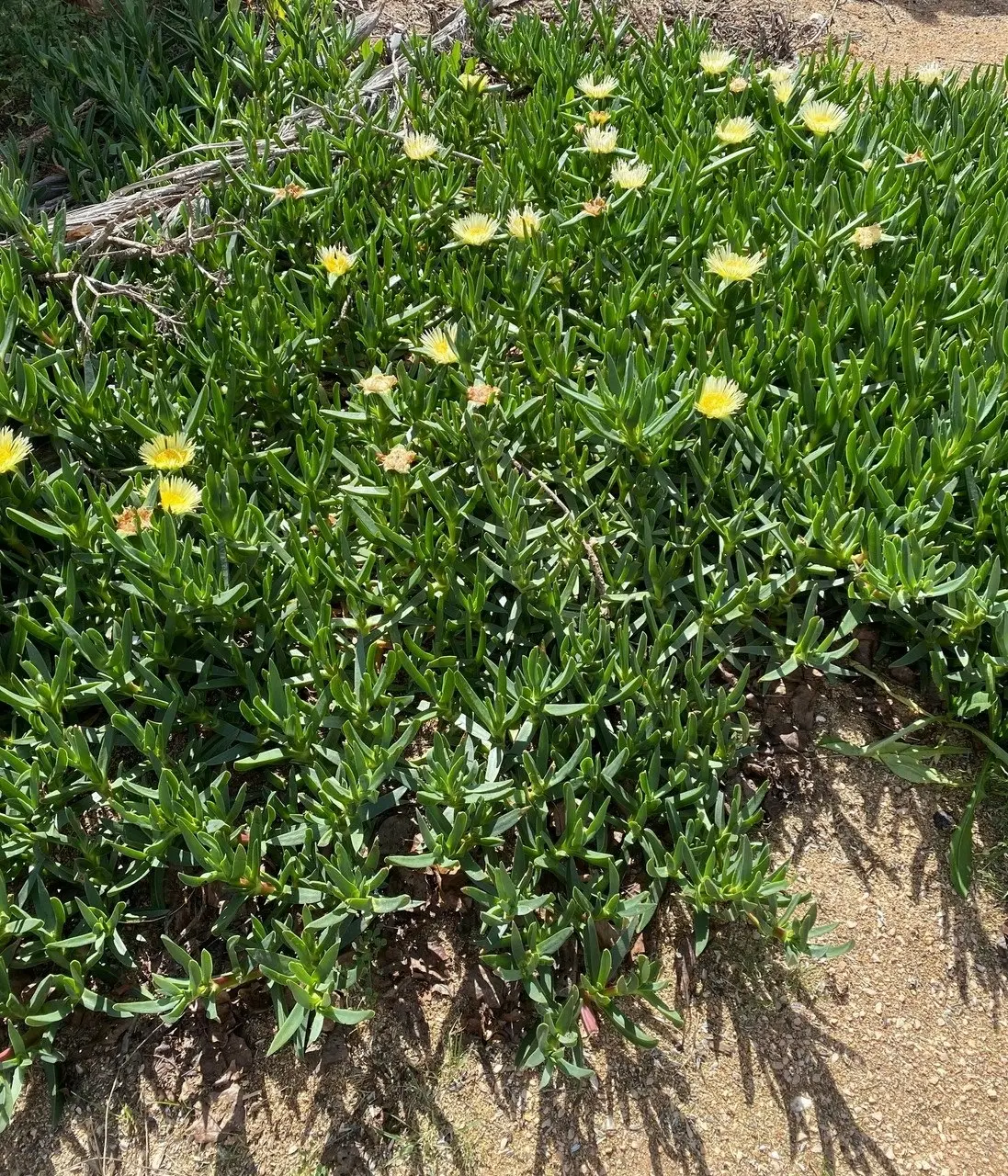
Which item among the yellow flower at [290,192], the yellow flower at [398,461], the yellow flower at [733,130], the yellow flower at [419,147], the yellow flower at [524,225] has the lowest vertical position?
the yellow flower at [398,461]

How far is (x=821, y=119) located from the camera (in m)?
2.59

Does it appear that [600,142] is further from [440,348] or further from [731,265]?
[440,348]

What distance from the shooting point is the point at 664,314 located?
2.26 metres

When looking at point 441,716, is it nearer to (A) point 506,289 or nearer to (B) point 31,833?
(B) point 31,833

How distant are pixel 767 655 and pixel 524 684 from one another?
1.80ft

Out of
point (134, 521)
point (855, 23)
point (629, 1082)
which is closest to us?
point (629, 1082)

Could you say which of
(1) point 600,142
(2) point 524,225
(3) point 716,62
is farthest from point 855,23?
(2) point 524,225

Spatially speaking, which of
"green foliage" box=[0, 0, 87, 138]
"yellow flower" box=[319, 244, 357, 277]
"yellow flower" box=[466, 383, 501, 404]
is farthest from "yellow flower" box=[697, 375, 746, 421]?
"green foliage" box=[0, 0, 87, 138]

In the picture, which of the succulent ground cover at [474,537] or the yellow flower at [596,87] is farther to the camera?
the yellow flower at [596,87]

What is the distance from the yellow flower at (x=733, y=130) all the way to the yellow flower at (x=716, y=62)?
0.35 m

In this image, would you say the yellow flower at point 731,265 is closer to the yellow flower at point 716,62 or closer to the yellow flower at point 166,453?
the yellow flower at point 716,62

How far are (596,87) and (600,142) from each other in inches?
14.0

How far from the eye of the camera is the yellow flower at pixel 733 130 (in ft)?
8.41

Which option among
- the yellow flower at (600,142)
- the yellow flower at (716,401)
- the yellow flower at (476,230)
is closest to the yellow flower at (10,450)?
the yellow flower at (476,230)
